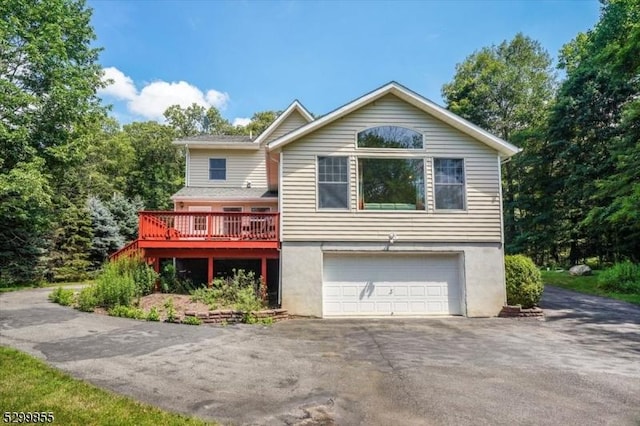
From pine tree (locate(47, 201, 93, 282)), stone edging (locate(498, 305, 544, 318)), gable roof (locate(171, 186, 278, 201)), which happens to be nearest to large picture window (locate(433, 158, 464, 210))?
stone edging (locate(498, 305, 544, 318))

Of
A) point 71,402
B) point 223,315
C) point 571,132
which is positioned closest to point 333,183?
point 223,315

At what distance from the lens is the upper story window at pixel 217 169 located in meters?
20.0

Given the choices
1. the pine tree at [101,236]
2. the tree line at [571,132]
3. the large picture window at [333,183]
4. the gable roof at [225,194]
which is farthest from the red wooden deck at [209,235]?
the tree line at [571,132]

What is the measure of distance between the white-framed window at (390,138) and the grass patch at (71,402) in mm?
9426

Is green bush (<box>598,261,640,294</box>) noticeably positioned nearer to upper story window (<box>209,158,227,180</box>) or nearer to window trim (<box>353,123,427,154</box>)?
window trim (<box>353,123,427,154</box>)

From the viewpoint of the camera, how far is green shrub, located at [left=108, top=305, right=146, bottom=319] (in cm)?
988

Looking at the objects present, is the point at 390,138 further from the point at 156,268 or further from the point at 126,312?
the point at 126,312

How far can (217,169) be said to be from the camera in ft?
66.1

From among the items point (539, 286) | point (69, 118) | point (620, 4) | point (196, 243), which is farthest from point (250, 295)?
point (620, 4)

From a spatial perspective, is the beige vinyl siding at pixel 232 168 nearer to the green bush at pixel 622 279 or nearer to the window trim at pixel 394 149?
the window trim at pixel 394 149

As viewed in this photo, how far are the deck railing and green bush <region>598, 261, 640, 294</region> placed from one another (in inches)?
→ 562

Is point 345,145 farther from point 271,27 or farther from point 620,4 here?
point 620,4

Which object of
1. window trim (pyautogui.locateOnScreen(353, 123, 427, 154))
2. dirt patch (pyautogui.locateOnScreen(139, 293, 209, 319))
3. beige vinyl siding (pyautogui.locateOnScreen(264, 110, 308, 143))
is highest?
beige vinyl siding (pyautogui.locateOnScreen(264, 110, 308, 143))

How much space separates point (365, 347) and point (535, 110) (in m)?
29.6
